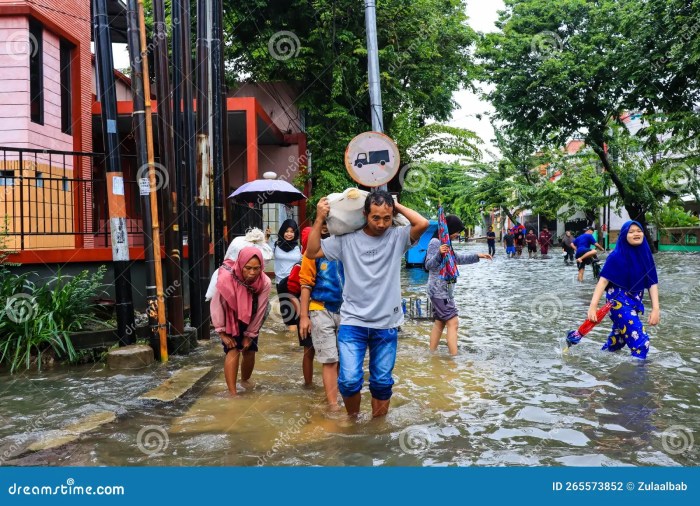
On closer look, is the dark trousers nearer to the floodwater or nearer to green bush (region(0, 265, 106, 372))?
the floodwater

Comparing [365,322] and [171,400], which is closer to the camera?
[365,322]

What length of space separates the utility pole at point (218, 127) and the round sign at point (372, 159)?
300 cm

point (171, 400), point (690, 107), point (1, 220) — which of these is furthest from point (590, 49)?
point (171, 400)

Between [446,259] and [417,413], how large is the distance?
8.74 feet

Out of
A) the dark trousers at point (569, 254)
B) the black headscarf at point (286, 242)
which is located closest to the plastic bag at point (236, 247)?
the black headscarf at point (286, 242)

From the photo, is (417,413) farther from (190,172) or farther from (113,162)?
(190,172)

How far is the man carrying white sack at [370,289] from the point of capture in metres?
4.68

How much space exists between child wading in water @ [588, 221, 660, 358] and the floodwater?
1.23 ft

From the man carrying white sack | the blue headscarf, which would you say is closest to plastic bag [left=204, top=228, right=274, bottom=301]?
the man carrying white sack

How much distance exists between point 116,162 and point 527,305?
30.2ft

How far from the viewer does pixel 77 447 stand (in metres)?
4.39

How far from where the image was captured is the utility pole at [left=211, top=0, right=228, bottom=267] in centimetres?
957

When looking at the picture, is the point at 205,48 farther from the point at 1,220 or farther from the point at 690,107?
the point at 690,107

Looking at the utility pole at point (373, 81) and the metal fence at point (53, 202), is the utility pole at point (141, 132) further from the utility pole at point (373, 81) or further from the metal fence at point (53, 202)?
the utility pole at point (373, 81)
